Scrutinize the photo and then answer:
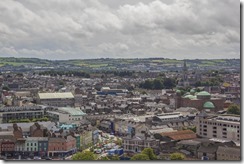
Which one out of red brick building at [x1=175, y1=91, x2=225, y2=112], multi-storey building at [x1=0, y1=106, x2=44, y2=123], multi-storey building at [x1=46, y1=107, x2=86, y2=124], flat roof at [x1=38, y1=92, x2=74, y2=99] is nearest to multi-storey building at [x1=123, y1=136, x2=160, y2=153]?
multi-storey building at [x1=46, y1=107, x2=86, y2=124]

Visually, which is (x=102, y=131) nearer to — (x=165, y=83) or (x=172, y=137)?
(x=172, y=137)

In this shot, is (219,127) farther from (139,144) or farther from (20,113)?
(20,113)

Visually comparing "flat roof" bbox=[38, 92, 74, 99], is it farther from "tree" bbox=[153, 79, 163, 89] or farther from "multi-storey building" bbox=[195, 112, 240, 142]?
"multi-storey building" bbox=[195, 112, 240, 142]

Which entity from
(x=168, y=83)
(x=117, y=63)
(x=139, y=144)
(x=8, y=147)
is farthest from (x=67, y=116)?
(x=117, y=63)

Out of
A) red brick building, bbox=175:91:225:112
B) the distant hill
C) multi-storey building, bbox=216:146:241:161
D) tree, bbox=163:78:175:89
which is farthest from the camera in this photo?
the distant hill

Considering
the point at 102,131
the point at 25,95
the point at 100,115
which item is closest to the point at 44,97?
the point at 25,95
